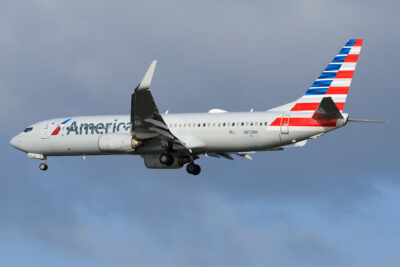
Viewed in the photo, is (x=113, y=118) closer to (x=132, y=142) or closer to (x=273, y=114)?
(x=132, y=142)

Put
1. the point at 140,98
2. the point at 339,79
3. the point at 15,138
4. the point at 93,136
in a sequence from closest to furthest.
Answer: the point at 140,98 → the point at 339,79 → the point at 93,136 → the point at 15,138

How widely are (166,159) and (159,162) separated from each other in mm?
1435

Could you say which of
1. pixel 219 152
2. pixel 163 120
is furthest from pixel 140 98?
pixel 219 152

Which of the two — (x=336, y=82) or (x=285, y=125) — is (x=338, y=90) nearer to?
(x=336, y=82)

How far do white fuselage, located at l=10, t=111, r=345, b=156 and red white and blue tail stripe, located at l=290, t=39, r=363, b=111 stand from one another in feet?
3.92

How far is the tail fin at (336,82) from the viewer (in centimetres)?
5106

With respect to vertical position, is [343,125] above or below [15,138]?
above

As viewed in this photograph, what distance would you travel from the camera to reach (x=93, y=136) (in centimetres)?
5512

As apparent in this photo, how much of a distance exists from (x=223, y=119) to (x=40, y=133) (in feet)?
39.3

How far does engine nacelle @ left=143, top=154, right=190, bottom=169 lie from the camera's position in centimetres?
5516

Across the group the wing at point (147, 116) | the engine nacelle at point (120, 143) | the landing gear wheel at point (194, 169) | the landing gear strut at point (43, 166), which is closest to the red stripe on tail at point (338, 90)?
the wing at point (147, 116)

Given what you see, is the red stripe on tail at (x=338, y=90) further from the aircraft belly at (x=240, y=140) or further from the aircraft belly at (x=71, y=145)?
the aircraft belly at (x=71, y=145)

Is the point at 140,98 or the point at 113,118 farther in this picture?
the point at 113,118

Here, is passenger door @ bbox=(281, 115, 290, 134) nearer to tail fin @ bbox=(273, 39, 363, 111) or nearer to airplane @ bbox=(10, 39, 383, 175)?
airplane @ bbox=(10, 39, 383, 175)
